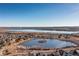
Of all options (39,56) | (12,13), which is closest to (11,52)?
(39,56)

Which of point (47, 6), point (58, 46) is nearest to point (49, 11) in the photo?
point (47, 6)

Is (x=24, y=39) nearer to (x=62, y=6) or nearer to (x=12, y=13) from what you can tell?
(x=12, y=13)

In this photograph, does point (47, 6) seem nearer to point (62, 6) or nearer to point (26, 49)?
point (62, 6)

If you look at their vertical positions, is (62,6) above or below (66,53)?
above

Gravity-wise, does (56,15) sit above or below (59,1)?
below

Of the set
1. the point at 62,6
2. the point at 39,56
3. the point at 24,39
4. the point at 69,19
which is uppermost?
the point at 62,6
